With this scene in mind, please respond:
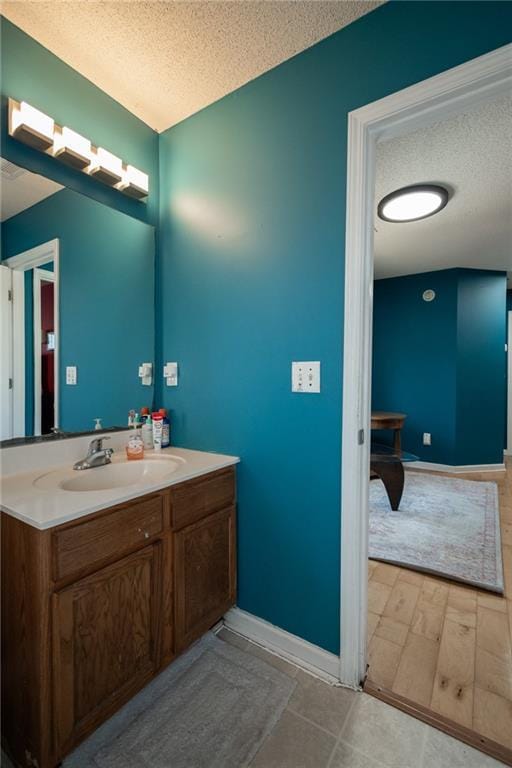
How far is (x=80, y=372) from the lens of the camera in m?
1.52

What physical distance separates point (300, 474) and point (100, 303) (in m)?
1.23

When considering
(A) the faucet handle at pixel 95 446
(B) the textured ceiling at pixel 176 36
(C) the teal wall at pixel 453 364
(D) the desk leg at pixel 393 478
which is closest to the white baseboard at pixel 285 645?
(A) the faucet handle at pixel 95 446

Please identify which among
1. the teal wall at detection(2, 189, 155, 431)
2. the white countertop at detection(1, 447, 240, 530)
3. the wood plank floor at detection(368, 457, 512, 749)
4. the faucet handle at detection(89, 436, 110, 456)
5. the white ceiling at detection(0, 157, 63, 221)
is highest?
the white ceiling at detection(0, 157, 63, 221)

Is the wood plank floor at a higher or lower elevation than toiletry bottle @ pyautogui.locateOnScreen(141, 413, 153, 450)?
lower

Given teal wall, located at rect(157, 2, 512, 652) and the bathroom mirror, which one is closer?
teal wall, located at rect(157, 2, 512, 652)

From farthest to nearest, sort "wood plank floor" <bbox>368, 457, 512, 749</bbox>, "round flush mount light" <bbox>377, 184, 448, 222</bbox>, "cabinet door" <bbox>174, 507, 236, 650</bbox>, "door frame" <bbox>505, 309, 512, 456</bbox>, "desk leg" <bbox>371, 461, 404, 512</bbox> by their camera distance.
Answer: "door frame" <bbox>505, 309, 512, 456</bbox> → "desk leg" <bbox>371, 461, 404, 512</bbox> → "round flush mount light" <bbox>377, 184, 448, 222</bbox> → "cabinet door" <bbox>174, 507, 236, 650</bbox> → "wood plank floor" <bbox>368, 457, 512, 749</bbox>

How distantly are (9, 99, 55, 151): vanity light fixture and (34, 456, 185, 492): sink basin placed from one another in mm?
1286

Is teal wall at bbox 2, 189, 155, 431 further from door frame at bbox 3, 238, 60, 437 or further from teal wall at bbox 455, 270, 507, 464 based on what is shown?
teal wall at bbox 455, 270, 507, 464

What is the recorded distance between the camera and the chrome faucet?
53.7 inches

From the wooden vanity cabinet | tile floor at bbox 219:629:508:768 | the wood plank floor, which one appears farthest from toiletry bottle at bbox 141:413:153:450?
the wood plank floor

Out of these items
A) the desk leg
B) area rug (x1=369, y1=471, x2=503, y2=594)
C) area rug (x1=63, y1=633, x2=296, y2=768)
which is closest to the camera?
area rug (x1=63, y1=633, x2=296, y2=768)

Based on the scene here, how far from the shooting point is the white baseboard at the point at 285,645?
49.9 inches

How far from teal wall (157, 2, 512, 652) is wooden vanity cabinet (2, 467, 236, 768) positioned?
39cm

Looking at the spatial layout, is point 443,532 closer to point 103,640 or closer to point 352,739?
point 352,739
